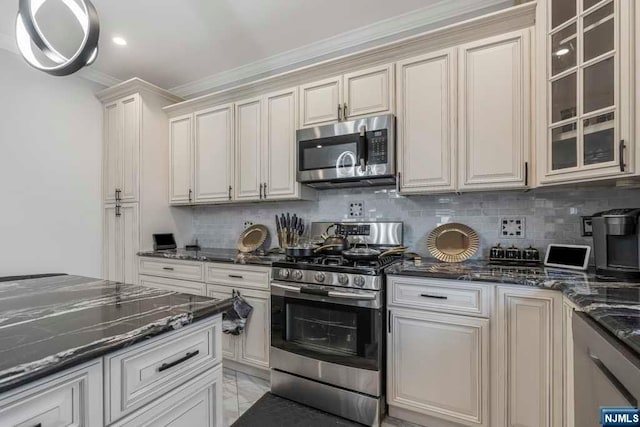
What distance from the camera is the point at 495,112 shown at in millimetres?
1892

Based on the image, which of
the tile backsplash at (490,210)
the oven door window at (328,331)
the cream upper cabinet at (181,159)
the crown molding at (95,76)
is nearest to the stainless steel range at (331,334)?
the oven door window at (328,331)

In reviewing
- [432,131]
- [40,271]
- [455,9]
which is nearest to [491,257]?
[432,131]

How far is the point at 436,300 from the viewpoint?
5.64ft

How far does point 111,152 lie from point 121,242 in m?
0.96

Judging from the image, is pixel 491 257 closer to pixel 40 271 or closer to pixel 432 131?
pixel 432 131

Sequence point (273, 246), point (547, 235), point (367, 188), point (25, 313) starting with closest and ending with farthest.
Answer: point (25, 313), point (547, 235), point (367, 188), point (273, 246)

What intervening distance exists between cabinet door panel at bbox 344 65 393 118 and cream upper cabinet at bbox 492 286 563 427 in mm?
1450

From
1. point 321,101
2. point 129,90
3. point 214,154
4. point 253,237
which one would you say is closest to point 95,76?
point 129,90

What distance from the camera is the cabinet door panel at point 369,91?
220 cm

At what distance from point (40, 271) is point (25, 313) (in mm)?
2400

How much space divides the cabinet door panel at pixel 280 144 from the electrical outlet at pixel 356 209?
0.50 meters

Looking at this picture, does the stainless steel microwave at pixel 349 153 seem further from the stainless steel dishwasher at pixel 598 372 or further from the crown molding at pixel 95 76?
the crown molding at pixel 95 76

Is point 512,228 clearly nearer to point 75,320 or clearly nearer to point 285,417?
point 285,417

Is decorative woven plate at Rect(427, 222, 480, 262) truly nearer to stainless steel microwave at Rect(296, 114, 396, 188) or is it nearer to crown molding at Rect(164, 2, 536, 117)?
stainless steel microwave at Rect(296, 114, 396, 188)
